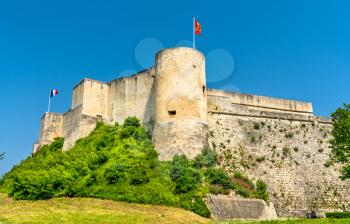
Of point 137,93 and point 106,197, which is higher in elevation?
point 137,93

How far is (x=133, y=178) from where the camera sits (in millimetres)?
20344

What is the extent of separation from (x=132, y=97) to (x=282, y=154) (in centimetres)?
1190

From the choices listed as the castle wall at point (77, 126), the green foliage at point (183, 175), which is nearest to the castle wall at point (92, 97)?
the castle wall at point (77, 126)

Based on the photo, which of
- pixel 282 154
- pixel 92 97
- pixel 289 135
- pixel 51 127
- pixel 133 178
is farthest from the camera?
pixel 51 127

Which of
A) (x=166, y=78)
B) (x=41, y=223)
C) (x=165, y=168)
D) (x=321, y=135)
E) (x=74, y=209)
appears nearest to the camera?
(x=41, y=223)

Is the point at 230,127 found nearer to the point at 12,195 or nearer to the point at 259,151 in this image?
the point at 259,151

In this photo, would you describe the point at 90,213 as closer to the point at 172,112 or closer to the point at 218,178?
the point at 218,178

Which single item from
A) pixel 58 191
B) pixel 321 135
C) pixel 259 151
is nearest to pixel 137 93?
pixel 259 151

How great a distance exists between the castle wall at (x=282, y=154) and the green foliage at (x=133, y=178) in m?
1.82

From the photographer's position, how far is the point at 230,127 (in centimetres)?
2586

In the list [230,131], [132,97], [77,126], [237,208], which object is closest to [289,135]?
[230,131]

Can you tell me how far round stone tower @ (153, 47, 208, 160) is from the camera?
22828 mm

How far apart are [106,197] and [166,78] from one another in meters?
8.71

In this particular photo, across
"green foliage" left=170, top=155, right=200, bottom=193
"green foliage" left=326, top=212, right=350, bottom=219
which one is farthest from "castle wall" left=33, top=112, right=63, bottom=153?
"green foliage" left=326, top=212, right=350, bottom=219
